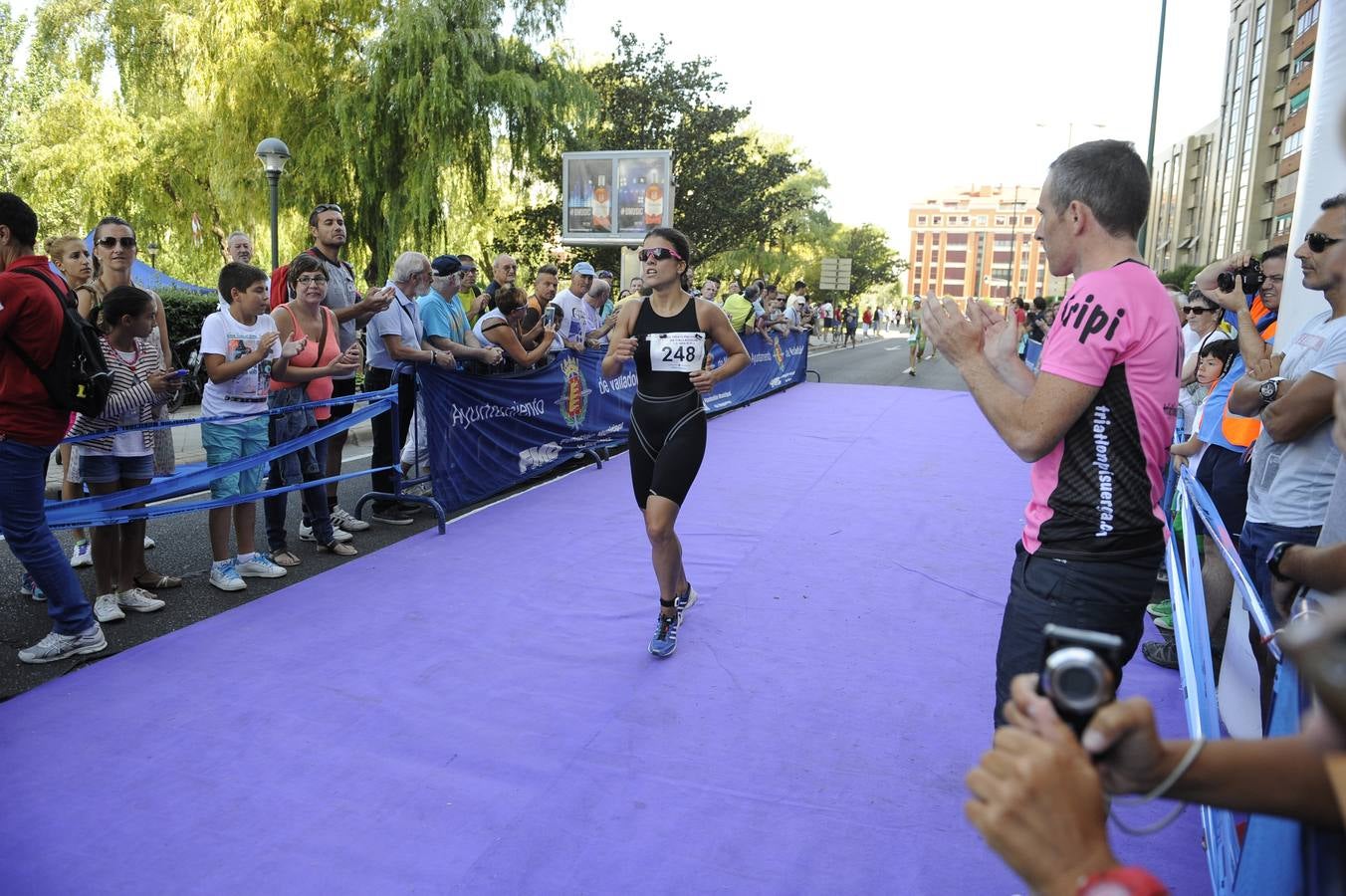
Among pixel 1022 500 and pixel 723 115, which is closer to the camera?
pixel 1022 500

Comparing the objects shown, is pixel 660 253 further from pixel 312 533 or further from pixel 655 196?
pixel 655 196

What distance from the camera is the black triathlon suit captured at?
467 cm

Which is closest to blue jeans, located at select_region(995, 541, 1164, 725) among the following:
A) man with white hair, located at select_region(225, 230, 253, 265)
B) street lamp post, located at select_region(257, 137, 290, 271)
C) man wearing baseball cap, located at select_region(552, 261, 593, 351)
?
man wearing baseball cap, located at select_region(552, 261, 593, 351)

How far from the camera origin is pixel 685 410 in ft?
15.4

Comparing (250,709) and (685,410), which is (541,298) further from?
(250,709)

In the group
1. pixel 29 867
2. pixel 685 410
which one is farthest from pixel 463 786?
pixel 685 410

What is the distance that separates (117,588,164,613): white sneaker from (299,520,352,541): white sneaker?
141 cm

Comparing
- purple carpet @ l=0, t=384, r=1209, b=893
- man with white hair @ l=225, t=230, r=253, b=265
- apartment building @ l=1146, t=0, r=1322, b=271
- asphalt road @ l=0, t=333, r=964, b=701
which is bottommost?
purple carpet @ l=0, t=384, r=1209, b=893

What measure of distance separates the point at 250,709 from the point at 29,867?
3.56ft

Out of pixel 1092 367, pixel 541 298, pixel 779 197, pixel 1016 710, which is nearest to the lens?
pixel 1016 710

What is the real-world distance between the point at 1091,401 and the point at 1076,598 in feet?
1.66

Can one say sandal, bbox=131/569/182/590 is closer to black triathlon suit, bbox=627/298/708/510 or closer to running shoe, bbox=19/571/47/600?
running shoe, bbox=19/571/47/600

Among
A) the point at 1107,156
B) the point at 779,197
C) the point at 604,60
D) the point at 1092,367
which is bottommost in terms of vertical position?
the point at 1092,367

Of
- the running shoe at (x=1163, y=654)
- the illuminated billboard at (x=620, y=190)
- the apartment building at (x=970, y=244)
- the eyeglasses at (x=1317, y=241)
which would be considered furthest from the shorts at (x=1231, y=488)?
the apartment building at (x=970, y=244)
